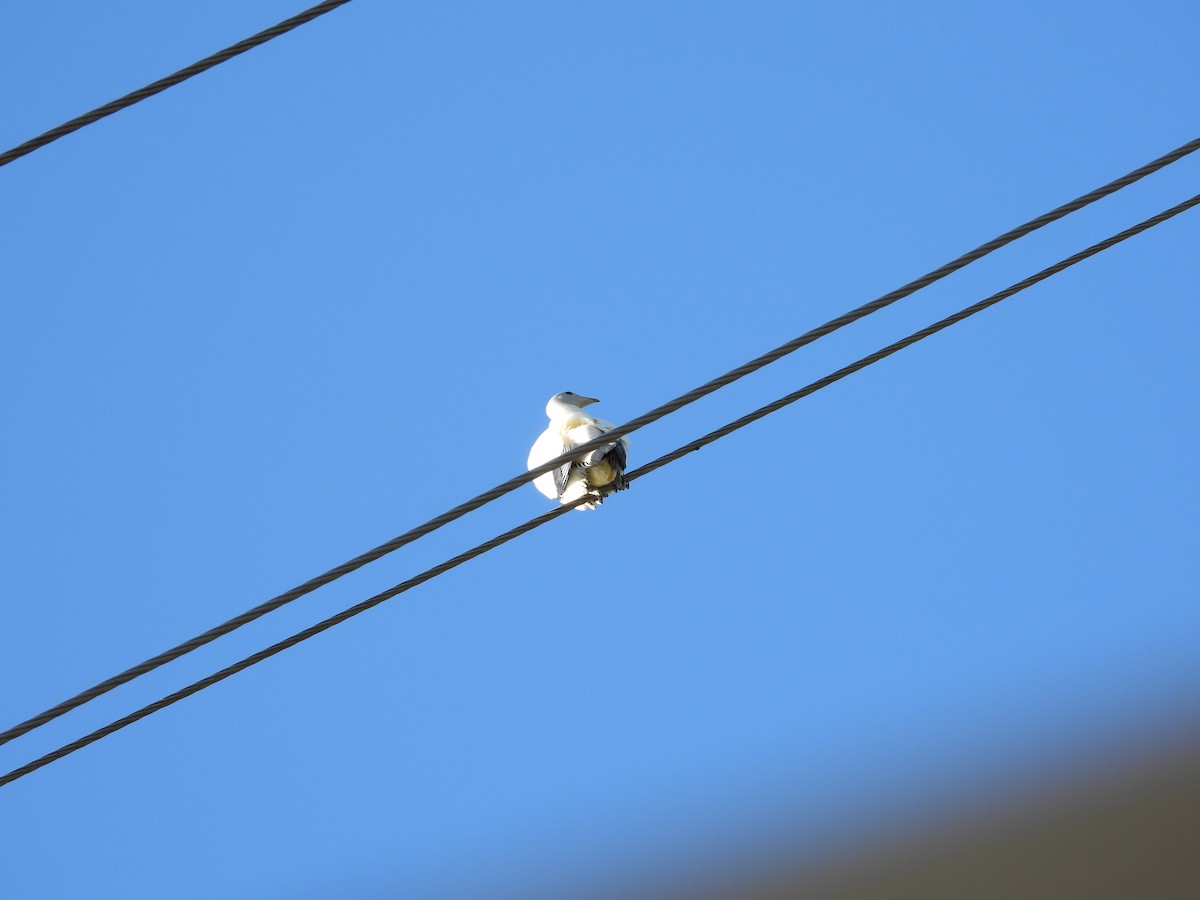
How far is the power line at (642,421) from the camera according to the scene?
3.92 meters

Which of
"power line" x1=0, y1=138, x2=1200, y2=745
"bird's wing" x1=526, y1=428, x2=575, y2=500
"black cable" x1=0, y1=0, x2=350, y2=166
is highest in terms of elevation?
"bird's wing" x1=526, y1=428, x2=575, y2=500

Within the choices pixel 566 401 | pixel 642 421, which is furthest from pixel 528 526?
pixel 566 401

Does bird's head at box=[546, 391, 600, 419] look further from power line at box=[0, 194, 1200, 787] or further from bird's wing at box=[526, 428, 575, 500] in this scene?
power line at box=[0, 194, 1200, 787]

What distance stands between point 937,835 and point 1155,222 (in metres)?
3.00

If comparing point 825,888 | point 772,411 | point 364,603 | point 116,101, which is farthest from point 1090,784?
point 116,101

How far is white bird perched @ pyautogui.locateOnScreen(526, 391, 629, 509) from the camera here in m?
5.91

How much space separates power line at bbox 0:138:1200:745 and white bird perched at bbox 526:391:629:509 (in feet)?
3.66

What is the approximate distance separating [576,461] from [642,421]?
1.65 meters

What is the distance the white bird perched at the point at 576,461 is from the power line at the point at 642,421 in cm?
112

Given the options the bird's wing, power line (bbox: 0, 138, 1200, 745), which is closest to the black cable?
power line (bbox: 0, 138, 1200, 745)

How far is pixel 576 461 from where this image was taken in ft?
19.5

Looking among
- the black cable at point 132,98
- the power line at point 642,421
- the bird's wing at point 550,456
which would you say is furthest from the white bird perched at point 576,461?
the black cable at point 132,98

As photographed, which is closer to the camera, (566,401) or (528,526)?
(528,526)

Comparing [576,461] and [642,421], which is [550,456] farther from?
[642,421]
